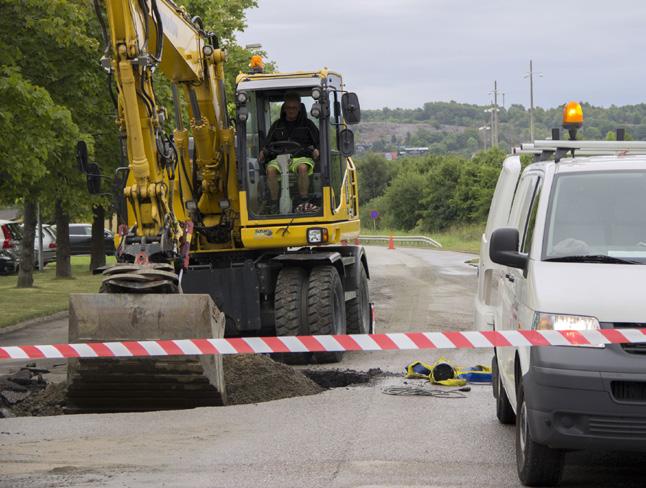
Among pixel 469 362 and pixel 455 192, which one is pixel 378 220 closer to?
pixel 455 192

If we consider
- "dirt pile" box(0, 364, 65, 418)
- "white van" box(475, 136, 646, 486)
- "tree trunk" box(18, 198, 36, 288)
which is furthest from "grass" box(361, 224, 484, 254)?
"white van" box(475, 136, 646, 486)

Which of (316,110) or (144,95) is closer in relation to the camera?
(144,95)

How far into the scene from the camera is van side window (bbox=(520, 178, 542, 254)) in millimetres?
8531

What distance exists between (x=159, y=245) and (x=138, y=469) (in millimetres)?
3371

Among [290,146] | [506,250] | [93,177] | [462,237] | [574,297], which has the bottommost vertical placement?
[462,237]

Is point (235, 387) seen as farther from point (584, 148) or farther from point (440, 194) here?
point (440, 194)

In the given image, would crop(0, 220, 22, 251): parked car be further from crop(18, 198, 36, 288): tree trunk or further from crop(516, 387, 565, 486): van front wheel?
crop(516, 387, 565, 486): van front wheel

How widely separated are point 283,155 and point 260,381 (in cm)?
430

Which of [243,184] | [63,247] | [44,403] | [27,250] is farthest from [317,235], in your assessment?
[63,247]

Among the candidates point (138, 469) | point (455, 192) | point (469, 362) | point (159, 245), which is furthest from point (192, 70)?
point (455, 192)

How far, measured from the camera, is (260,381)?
479 inches

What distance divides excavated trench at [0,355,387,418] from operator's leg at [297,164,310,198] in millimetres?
2776

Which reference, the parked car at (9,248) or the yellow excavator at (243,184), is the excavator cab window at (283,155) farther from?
the parked car at (9,248)

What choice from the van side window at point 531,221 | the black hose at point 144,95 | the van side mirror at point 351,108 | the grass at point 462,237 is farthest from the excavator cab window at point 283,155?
the grass at point 462,237
